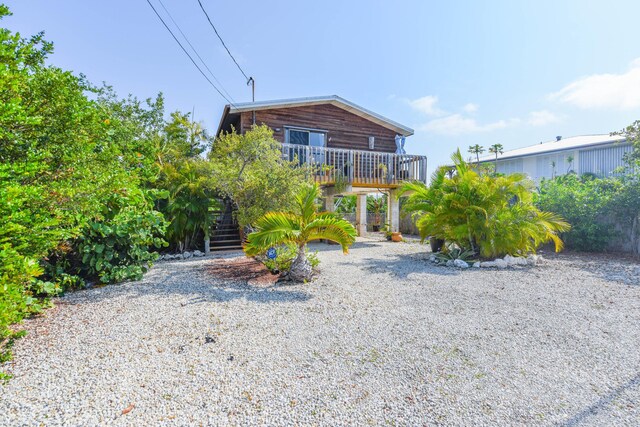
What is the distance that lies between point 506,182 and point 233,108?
9.16 meters

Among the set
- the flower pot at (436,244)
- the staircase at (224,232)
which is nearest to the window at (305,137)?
the staircase at (224,232)

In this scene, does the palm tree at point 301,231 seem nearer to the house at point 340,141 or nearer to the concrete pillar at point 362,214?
the house at point 340,141

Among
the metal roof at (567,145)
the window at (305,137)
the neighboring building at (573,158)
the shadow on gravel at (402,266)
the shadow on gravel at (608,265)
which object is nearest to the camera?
the shadow on gravel at (608,265)

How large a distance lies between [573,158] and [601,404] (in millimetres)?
19892

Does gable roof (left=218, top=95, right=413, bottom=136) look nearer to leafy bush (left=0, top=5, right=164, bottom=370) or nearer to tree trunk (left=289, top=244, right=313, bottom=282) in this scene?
leafy bush (left=0, top=5, right=164, bottom=370)

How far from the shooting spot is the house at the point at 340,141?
34.8 feet

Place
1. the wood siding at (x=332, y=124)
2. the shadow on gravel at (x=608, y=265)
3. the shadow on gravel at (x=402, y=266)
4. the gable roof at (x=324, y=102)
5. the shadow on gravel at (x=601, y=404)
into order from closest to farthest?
the shadow on gravel at (x=601, y=404)
the shadow on gravel at (x=608, y=265)
the shadow on gravel at (x=402, y=266)
the gable roof at (x=324, y=102)
the wood siding at (x=332, y=124)

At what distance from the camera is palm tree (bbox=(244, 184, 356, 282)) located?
198 inches

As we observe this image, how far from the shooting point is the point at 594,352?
116 inches

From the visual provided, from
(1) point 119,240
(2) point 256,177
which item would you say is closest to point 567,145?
(2) point 256,177

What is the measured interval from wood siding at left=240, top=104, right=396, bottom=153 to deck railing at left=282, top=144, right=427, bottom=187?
2367 millimetres

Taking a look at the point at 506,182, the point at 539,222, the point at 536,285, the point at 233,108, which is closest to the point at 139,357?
the point at 536,285

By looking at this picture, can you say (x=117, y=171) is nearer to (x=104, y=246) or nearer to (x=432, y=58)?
(x=104, y=246)

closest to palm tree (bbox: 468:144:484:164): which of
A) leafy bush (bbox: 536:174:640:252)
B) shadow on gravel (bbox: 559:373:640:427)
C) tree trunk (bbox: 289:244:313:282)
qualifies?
leafy bush (bbox: 536:174:640:252)
